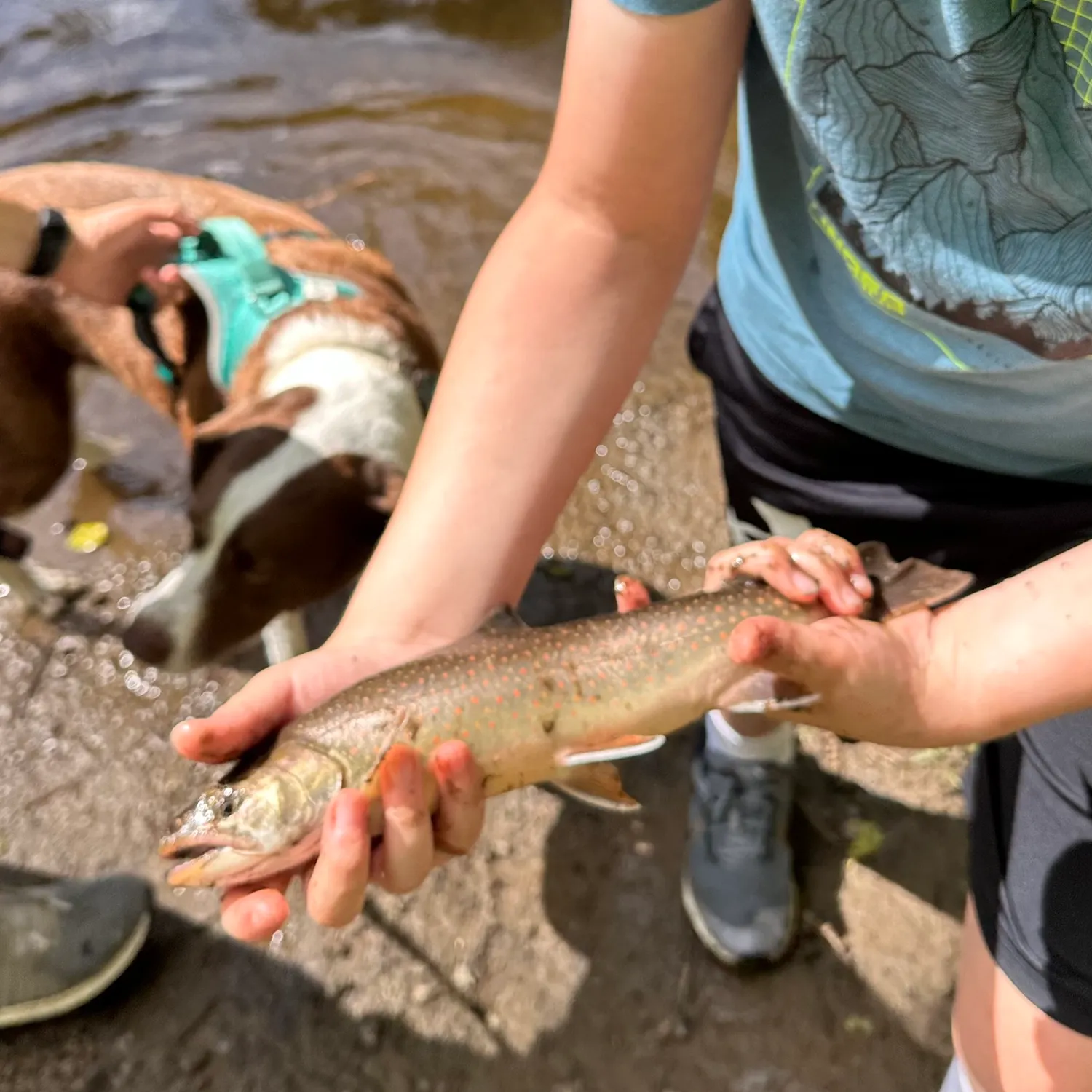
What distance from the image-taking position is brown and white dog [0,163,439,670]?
1.81 m

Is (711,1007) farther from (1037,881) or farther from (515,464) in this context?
(515,464)

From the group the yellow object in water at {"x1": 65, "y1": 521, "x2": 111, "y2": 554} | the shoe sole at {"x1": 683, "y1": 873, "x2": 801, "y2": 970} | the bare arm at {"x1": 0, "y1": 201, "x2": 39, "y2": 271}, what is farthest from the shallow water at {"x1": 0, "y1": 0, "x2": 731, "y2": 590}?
the shoe sole at {"x1": 683, "y1": 873, "x2": 801, "y2": 970}

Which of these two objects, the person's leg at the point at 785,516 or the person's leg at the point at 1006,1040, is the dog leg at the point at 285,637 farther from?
the person's leg at the point at 1006,1040

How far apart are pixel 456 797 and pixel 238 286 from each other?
4.80 ft

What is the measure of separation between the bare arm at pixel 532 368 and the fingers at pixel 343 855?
Result: 1.04 ft

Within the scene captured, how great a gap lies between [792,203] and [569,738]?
802 mm

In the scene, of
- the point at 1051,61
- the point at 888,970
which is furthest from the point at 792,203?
the point at 888,970

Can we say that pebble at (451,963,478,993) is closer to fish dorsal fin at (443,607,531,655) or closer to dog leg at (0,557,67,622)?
fish dorsal fin at (443,607,531,655)

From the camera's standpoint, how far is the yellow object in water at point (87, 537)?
8.20ft

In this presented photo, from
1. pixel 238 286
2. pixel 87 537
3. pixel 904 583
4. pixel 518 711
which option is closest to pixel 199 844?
pixel 518 711

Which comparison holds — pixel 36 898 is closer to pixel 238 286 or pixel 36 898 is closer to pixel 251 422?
pixel 251 422

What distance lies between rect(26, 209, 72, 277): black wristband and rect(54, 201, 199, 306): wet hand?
0.01 metres

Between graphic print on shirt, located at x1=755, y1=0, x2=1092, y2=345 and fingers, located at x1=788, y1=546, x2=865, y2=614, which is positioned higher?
graphic print on shirt, located at x1=755, y1=0, x2=1092, y2=345

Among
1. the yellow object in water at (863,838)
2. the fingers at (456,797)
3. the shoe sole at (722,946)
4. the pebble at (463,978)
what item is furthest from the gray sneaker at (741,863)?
the fingers at (456,797)
